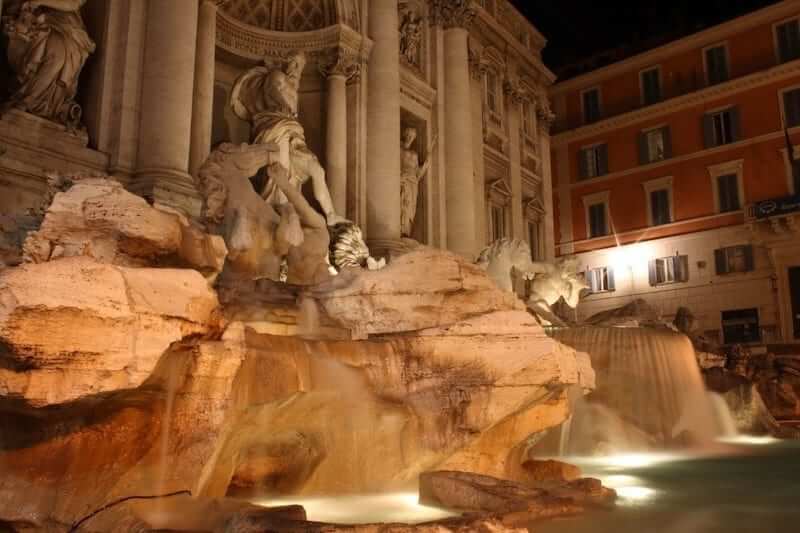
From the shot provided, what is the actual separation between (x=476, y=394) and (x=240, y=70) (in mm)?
10476

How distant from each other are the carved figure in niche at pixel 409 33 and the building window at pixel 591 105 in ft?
44.9

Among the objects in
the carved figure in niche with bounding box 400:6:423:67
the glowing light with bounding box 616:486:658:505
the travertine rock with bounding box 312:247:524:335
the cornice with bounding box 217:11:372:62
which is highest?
the carved figure in niche with bounding box 400:6:423:67

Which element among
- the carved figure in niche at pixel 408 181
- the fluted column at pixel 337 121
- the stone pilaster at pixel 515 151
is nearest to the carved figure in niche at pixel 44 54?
the fluted column at pixel 337 121

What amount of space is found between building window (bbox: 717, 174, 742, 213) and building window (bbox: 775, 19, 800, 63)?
165 inches

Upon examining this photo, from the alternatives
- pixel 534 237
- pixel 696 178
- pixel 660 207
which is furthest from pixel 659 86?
pixel 534 237

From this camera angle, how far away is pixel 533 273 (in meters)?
14.1

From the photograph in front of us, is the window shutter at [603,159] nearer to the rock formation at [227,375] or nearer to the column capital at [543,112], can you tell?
the column capital at [543,112]

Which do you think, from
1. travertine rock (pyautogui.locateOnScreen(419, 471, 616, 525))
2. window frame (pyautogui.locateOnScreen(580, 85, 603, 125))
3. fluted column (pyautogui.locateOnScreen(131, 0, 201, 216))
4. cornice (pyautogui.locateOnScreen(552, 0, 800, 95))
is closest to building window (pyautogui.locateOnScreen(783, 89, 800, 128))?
cornice (pyautogui.locateOnScreen(552, 0, 800, 95))

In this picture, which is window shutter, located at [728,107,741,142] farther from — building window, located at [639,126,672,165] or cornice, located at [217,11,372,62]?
cornice, located at [217,11,372,62]

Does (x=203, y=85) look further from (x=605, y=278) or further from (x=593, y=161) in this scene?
(x=593, y=161)

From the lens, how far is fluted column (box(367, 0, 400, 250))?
45.3 feet

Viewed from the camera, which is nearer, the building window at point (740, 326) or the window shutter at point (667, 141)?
the building window at point (740, 326)

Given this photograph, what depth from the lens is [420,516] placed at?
4.16m

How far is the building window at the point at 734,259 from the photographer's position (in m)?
23.4
